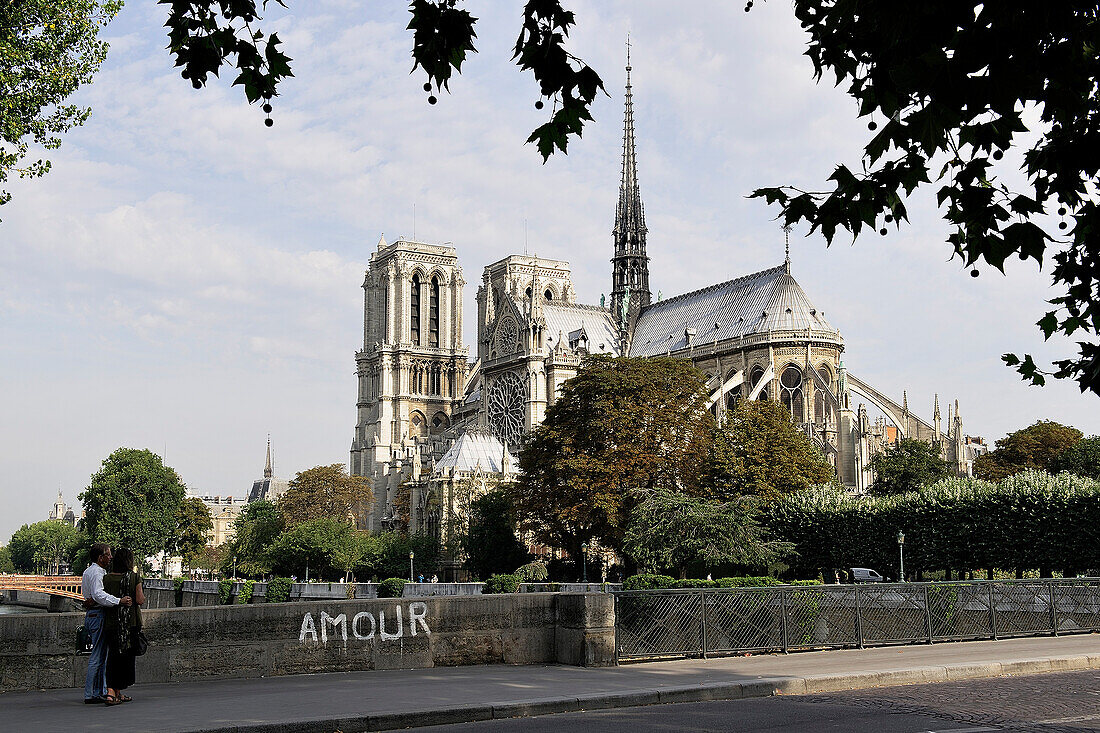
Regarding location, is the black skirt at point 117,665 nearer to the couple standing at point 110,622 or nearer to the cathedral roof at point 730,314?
the couple standing at point 110,622

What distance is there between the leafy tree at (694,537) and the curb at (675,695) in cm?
2399

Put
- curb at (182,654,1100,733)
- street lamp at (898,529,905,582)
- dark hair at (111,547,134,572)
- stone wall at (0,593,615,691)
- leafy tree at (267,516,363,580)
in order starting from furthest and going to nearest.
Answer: leafy tree at (267,516,363,580) → street lamp at (898,529,905,582) → stone wall at (0,593,615,691) → dark hair at (111,547,134,572) → curb at (182,654,1100,733)

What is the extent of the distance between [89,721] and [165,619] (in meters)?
3.46

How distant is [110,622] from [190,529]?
92.4 m

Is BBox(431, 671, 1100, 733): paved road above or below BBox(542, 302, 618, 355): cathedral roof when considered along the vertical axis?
below

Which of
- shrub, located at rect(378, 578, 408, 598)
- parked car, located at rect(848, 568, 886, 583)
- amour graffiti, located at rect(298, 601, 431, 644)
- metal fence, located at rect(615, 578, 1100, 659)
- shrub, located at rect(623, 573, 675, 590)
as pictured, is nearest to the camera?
amour graffiti, located at rect(298, 601, 431, 644)

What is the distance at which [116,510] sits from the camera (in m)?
94.9

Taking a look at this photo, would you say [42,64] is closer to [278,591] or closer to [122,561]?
[122,561]

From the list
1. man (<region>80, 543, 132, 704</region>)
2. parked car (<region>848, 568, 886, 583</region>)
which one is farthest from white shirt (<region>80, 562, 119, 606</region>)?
parked car (<region>848, 568, 886, 583</region>)

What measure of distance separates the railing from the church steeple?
170 ft

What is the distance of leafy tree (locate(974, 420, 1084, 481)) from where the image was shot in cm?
8194

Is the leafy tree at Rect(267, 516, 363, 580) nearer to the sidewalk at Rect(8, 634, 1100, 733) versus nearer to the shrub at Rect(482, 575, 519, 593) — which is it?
the shrub at Rect(482, 575, 519, 593)

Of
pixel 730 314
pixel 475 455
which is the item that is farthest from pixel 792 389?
pixel 475 455

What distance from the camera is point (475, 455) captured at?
3410 inches
